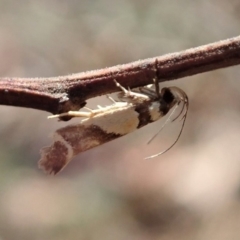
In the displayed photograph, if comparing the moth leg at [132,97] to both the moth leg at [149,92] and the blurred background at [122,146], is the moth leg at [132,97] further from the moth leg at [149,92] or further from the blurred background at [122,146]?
the blurred background at [122,146]

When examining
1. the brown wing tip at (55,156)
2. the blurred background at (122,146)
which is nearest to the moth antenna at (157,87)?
the brown wing tip at (55,156)

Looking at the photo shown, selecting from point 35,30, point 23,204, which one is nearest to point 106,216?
point 23,204

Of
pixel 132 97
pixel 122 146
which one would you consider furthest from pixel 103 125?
pixel 122 146

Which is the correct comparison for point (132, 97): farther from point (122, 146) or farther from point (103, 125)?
point (122, 146)

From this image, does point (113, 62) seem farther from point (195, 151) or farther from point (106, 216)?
point (106, 216)

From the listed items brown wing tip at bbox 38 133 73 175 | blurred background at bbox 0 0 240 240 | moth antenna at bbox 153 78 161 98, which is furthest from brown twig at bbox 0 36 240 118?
blurred background at bbox 0 0 240 240
